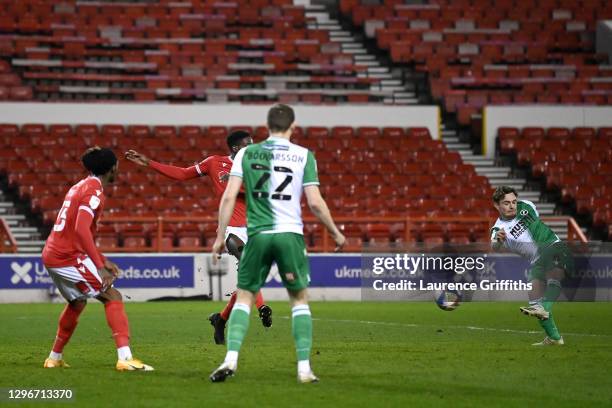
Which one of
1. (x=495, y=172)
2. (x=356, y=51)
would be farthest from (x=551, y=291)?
(x=356, y=51)

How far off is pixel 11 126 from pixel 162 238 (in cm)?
803

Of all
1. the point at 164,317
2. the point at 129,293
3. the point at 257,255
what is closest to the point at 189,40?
the point at 129,293

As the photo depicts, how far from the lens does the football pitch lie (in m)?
8.13

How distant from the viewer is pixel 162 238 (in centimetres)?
2455

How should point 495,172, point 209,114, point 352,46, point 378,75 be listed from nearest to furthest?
point 209,114 → point 495,172 → point 378,75 → point 352,46

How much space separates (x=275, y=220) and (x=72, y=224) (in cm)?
216

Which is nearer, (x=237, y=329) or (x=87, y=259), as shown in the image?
(x=237, y=329)

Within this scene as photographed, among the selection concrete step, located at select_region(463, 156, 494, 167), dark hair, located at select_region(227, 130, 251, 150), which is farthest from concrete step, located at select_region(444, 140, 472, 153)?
dark hair, located at select_region(227, 130, 251, 150)

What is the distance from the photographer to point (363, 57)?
38188mm

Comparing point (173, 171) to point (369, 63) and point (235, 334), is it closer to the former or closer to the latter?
point (235, 334)

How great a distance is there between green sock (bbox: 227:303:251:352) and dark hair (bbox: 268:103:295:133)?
4.67 ft

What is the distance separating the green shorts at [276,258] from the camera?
8.66 m

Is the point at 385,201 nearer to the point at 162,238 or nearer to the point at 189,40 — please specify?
the point at 162,238

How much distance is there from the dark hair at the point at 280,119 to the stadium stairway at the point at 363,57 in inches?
Answer: 994
